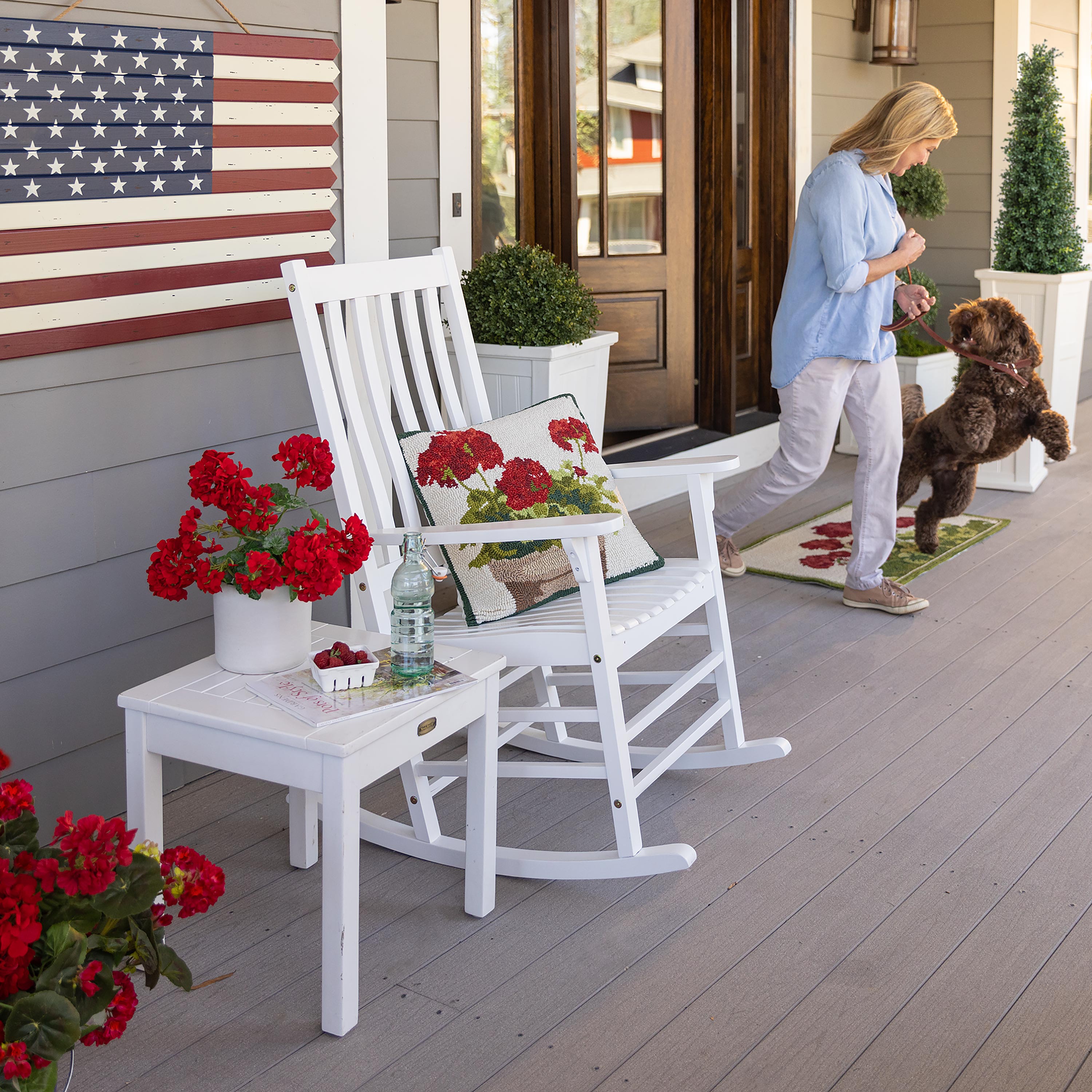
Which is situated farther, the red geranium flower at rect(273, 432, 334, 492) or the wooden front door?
the wooden front door

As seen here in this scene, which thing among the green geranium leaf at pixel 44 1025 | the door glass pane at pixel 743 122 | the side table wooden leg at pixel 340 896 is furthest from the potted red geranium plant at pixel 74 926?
the door glass pane at pixel 743 122

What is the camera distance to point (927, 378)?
17.7ft

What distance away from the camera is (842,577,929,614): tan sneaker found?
358cm

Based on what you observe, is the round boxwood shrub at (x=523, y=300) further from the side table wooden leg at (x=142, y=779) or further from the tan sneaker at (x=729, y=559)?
the side table wooden leg at (x=142, y=779)

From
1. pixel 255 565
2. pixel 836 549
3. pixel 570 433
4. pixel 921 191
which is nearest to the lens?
pixel 255 565

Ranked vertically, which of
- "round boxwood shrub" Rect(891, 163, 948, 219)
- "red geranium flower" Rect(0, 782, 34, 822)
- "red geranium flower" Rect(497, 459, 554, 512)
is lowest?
"red geranium flower" Rect(0, 782, 34, 822)

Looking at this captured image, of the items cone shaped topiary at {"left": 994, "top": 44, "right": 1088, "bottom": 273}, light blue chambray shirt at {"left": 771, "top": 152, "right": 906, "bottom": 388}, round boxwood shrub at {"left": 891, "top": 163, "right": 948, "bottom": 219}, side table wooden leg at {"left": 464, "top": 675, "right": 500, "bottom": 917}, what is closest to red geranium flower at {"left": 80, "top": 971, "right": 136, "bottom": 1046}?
side table wooden leg at {"left": 464, "top": 675, "right": 500, "bottom": 917}

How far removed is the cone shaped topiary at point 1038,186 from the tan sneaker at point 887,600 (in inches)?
81.3

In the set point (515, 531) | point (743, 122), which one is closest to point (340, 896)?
point (515, 531)

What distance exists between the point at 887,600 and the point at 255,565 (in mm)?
2236

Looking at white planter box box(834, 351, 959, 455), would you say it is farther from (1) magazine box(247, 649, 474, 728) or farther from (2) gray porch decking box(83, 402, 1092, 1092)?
(1) magazine box(247, 649, 474, 728)

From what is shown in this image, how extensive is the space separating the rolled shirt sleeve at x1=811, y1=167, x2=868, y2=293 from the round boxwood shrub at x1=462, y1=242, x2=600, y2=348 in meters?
0.69

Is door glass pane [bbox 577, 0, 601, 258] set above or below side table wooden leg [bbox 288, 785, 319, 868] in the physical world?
above

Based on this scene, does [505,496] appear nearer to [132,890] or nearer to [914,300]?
[132,890]
